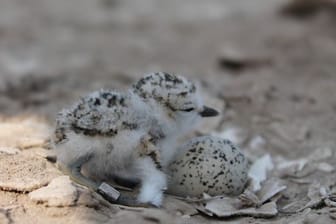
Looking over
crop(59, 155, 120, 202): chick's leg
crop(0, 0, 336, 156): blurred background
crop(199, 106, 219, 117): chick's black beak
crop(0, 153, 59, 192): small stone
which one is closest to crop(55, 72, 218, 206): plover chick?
crop(59, 155, 120, 202): chick's leg

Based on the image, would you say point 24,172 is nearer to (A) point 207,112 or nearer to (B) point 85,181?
(B) point 85,181

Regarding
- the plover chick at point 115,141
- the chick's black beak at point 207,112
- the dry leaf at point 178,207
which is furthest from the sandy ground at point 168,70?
the chick's black beak at point 207,112

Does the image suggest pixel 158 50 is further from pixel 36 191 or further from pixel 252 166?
pixel 36 191

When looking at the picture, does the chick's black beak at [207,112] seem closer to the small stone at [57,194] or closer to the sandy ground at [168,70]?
the sandy ground at [168,70]

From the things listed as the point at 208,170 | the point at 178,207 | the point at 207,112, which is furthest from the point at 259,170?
the point at 178,207

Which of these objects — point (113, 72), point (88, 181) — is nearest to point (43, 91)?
point (113, 72)
